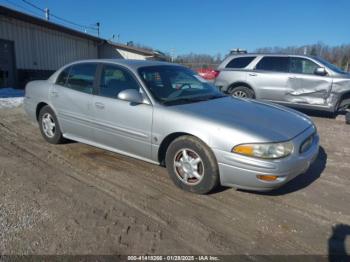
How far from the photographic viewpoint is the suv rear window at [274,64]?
8281mm

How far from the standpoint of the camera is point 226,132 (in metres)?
3.09

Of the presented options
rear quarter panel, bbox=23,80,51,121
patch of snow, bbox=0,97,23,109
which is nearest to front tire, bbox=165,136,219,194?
rear quarter panel, bbox=23,80,51,121

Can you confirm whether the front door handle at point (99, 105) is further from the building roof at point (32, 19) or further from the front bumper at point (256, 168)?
the building roof at point (32, 19)

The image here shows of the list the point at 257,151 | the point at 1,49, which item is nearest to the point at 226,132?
the point at 257,151

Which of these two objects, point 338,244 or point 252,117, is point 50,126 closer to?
point 252,117

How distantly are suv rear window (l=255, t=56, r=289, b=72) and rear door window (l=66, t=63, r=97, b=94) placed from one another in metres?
5.61

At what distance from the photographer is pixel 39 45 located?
52.6 ft

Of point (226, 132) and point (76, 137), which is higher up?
point (226, 132)

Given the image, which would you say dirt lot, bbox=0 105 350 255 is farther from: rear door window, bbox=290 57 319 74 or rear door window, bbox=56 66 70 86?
rear door window, bbox=290 57 319 74

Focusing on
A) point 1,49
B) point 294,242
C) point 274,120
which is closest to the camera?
point 294,242

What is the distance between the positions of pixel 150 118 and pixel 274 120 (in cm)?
154

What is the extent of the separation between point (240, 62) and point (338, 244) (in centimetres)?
702

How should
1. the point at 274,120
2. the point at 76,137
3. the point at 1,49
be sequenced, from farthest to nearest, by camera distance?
the point at 1,49 < the point at 76,137 < the point at 274,120

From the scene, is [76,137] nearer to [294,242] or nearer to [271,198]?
[271,198]
